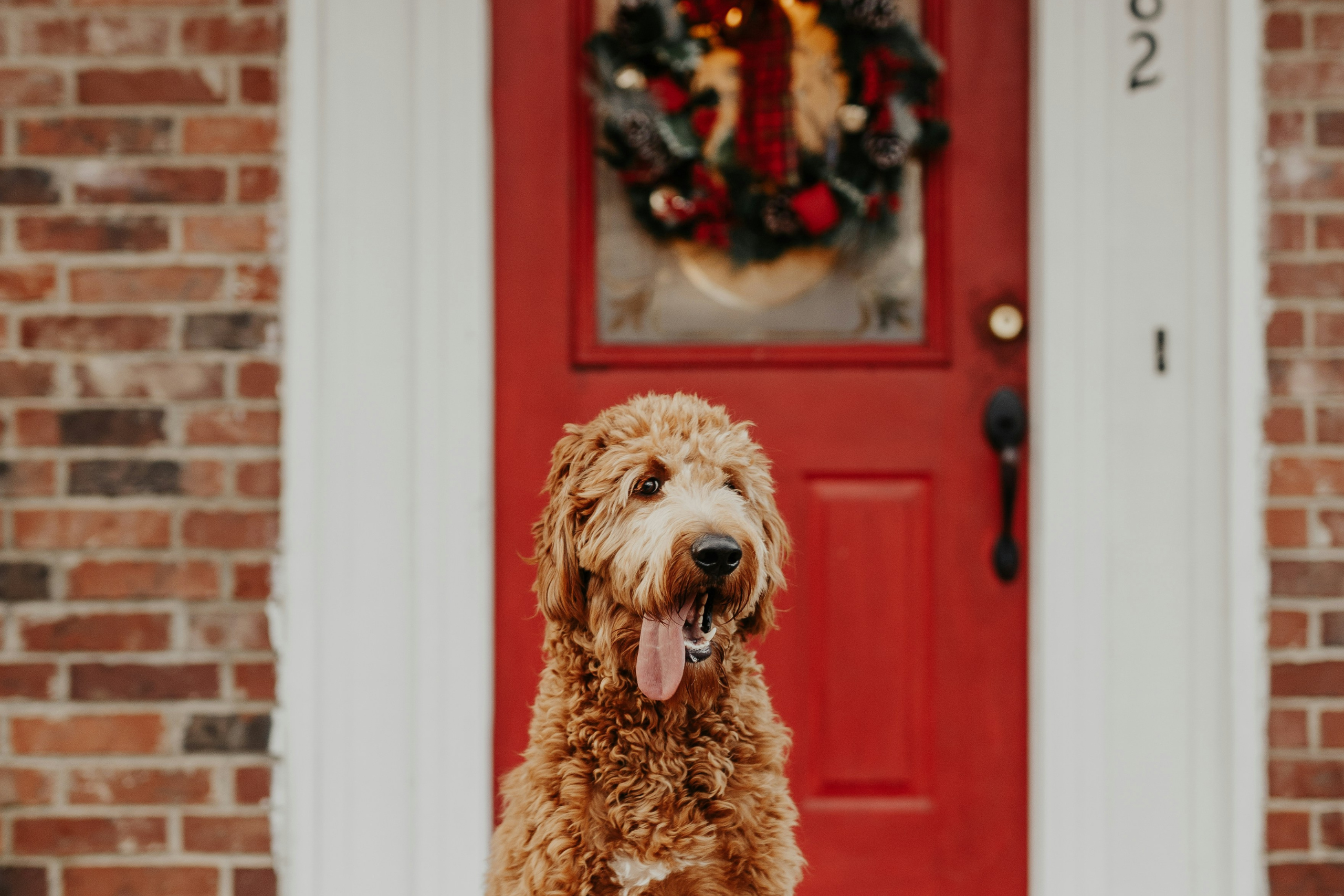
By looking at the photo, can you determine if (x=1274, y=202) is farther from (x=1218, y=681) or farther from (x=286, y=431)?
(x=286, y=431)

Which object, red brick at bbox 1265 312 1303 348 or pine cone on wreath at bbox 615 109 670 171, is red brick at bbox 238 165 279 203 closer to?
pine cone on wreath at bbox 615 109 670 171

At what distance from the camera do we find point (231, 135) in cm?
222

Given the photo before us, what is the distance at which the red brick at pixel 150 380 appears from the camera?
7.23 ft

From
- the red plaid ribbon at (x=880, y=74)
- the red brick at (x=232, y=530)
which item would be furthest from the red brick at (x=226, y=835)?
the red plaid ribbon at (x=880, y=74)

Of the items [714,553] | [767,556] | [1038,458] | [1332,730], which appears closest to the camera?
[714,553]

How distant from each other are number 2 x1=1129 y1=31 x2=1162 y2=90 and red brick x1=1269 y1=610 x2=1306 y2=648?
118 centimetres

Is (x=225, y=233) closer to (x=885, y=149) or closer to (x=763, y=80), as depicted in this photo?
(x=763, y=80)

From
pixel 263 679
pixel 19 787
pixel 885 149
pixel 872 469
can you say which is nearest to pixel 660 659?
pixel 872 469

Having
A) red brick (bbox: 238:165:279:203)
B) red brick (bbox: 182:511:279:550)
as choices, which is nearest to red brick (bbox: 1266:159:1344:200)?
red brick (bbox: 238:165:279:203)

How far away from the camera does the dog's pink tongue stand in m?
1.24

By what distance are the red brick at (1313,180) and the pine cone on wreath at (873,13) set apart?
2.87ft

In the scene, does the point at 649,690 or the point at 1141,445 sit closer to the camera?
the point at 649,690

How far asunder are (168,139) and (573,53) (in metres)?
0.91

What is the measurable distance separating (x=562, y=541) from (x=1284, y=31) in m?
1.99
